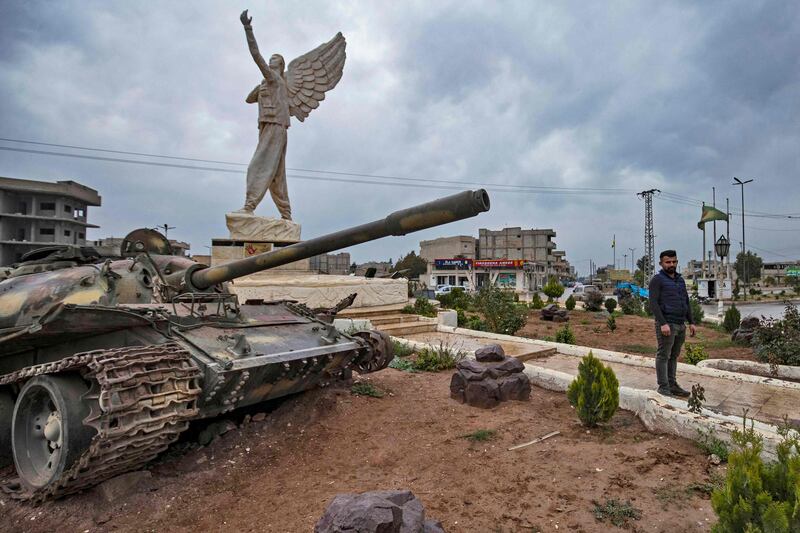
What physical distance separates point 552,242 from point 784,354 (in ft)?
210

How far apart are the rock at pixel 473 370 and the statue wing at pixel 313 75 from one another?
10719mm

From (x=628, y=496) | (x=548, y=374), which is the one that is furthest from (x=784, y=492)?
(x=548, y=374)

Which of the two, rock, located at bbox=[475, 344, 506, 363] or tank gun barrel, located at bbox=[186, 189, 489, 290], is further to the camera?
rock, located at bbox=[475, 344, 506, 363]

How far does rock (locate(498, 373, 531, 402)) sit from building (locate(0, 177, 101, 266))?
38986 mm

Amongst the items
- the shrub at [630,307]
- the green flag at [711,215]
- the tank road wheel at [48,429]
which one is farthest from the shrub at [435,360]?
the green flag at [711,215]

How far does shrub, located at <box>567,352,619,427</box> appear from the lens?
188 inches

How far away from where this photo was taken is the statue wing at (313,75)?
14469 mm

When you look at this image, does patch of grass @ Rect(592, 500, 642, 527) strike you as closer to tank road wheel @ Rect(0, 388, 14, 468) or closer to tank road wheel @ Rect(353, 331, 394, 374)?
tank road wheel @ Rect(353, 331, 394, 374)

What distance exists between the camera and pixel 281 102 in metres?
13.9

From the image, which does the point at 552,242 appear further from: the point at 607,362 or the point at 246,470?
the point at 246,470

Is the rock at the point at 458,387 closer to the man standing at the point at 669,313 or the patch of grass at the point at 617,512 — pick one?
the man standing at the point at 669,313

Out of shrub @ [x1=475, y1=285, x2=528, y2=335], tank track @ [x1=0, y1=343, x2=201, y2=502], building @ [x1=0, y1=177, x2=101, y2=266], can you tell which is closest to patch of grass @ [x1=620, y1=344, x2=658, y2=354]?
shrub @ [x1=475, y1=285, x2=528, y2=335]

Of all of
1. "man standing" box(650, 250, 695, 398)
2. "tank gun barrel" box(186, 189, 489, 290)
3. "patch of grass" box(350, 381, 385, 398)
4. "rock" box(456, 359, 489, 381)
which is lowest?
"patch of grass" box(350, 381, 385, 398)

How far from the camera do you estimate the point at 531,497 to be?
3.49 metres
